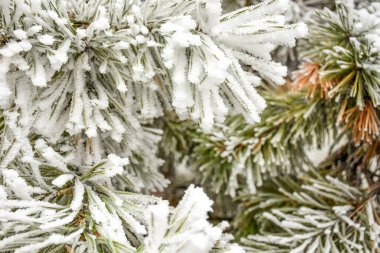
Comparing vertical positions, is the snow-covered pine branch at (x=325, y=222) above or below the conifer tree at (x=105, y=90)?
below

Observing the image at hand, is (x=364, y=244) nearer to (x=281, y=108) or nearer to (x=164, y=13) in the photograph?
(x=281, y=108)

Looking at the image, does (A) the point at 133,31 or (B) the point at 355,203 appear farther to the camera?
(B) the point at 355,203

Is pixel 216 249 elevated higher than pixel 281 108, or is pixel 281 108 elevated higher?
pixel 281 108

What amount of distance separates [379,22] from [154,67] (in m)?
0.39

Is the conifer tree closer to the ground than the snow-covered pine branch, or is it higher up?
higher up

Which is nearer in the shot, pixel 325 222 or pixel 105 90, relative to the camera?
pixel 105 90

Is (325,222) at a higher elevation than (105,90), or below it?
below

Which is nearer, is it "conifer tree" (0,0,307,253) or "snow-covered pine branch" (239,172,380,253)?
"conifer tree" (0,0,307,253)

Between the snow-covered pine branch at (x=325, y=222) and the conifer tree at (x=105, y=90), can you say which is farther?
the snow-covered pine branch at (x=325, y=222)

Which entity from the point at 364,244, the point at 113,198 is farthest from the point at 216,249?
the point at 364,244

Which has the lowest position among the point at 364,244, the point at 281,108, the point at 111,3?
the point at 364,244

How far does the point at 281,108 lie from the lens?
0.89 meters

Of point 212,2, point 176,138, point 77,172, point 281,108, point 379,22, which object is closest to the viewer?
point 212,2

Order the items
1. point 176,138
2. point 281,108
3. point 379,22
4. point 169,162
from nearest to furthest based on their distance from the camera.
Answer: point 379,22 < point 281,108 < point 176,138 < point 169,162
